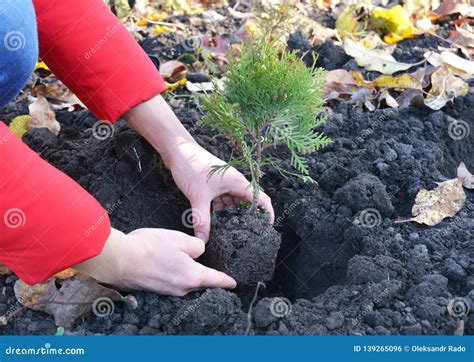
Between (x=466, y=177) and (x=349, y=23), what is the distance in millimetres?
1593

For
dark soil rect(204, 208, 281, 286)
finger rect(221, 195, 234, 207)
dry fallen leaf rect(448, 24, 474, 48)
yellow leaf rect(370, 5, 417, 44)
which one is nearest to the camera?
dark soil rect(204, 208, 281, 286)

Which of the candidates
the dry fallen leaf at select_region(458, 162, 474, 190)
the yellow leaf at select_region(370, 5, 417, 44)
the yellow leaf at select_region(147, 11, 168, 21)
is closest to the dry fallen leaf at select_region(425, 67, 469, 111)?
Result: the dry fallen leaf at select_region(458, 162, 474, 190)

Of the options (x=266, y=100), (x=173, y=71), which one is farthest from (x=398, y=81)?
(x=266, y=100)

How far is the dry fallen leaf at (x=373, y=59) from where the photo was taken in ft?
11.1

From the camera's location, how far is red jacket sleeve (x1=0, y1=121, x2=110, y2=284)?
6.17ft

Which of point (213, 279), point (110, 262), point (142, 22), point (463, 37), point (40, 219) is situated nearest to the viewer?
point (40, 219)

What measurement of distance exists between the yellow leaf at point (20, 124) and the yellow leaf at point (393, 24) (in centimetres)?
190

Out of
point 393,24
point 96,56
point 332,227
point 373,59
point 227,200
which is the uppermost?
point 96,56

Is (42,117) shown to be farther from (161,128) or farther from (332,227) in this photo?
(332,227)

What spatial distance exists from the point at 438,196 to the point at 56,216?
1.27 metres

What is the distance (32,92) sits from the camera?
11.0ft

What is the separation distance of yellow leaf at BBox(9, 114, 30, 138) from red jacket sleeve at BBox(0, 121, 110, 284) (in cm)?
105

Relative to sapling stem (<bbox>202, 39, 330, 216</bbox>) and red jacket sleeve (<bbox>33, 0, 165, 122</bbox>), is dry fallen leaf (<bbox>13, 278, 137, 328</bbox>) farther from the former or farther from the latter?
red jacket sleeve (<bbox>33, 0, 165, 122</bbox>)

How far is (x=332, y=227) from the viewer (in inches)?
93.8
